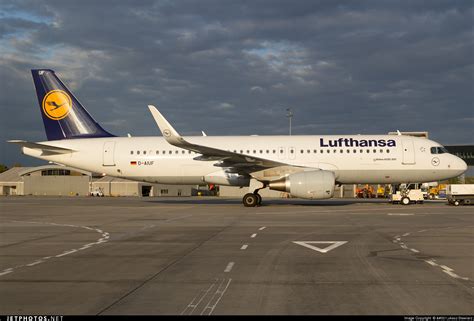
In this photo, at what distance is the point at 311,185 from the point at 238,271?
17.9 metres

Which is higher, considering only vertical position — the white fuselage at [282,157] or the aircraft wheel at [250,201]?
the white fuselage at [282,157]

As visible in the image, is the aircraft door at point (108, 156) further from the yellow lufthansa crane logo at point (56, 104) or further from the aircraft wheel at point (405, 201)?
the aircraft wheel at point (405, 201)

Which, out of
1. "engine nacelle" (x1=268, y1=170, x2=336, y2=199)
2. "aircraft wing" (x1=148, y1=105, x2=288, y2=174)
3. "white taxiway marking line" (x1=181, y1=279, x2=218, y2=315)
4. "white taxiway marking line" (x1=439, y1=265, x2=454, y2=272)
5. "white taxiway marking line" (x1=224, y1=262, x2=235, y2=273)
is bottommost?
"white taxiway marking line" (x1=181, y1=279, x2=218, y2=315)

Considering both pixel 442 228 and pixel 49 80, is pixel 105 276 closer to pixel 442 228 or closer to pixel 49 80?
pixel 442 228

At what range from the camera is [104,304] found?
21.1ft

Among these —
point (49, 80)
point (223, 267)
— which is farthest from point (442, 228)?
point (49, 80)

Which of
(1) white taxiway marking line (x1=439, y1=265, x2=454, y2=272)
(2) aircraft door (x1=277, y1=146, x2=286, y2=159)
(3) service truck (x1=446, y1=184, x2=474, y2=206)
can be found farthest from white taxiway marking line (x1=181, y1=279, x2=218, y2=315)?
(3) service truck (x1=446, y1=184, x2=474, y2=206)

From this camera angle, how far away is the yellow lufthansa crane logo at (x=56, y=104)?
31922 millimetres

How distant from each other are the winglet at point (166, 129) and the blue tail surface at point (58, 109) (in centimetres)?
718

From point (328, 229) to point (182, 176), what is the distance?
1593cm

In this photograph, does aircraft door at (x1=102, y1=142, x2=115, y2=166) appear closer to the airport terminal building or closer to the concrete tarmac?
the concrete tarmac

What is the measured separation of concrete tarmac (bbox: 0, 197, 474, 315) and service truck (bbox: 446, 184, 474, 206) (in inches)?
680

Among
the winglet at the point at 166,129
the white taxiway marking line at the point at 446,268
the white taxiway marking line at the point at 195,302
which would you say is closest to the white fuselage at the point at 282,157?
the winglet at the point at 166,129

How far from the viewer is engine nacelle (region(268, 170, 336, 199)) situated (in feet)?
86.0
